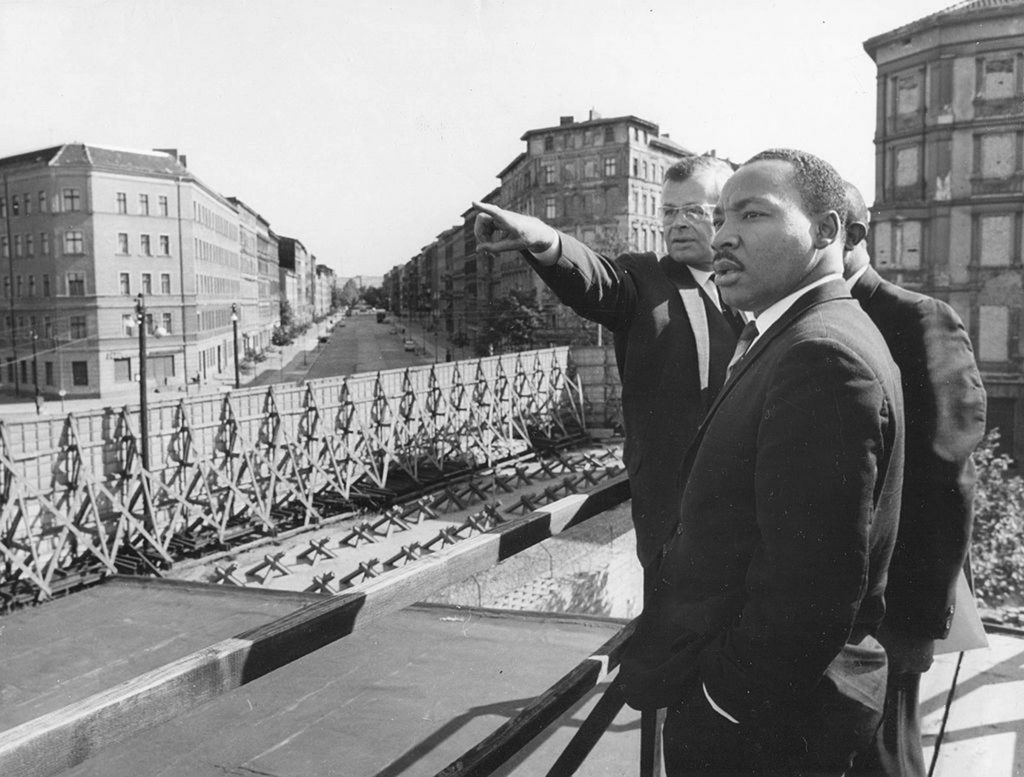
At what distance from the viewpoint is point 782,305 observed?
6.24 ft

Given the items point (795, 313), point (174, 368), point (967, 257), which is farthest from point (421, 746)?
point (174, 368)

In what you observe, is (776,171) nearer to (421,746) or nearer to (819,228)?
(819,228)

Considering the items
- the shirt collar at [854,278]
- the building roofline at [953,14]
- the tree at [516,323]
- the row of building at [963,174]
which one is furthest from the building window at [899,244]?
the shirt collar at [854,278]

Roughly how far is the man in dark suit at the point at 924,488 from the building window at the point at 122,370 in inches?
2123

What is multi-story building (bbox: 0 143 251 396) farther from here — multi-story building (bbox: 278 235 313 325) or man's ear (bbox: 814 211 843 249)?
multi-story building (bbox: 278 235 313 325)

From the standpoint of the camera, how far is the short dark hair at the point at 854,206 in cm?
201

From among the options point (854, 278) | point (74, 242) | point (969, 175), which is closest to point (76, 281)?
point (74, 242)

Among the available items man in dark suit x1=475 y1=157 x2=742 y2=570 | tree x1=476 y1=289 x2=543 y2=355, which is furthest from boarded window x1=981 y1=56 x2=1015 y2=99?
man in dark suit x1=475 y1=157 x2=742 y2=570

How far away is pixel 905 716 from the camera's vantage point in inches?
94.3

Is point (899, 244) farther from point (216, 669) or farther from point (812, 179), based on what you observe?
point (216, 669)

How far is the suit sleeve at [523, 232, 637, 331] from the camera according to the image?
2475 millimetres

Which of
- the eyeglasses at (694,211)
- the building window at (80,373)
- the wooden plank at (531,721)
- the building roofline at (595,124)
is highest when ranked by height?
the building roofline at (595,124)

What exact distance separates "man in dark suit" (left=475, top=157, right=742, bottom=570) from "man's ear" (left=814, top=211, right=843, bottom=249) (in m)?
0.85

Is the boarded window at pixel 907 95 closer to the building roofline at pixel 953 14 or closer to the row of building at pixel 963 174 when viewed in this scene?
the row of building at pixel 963 174
